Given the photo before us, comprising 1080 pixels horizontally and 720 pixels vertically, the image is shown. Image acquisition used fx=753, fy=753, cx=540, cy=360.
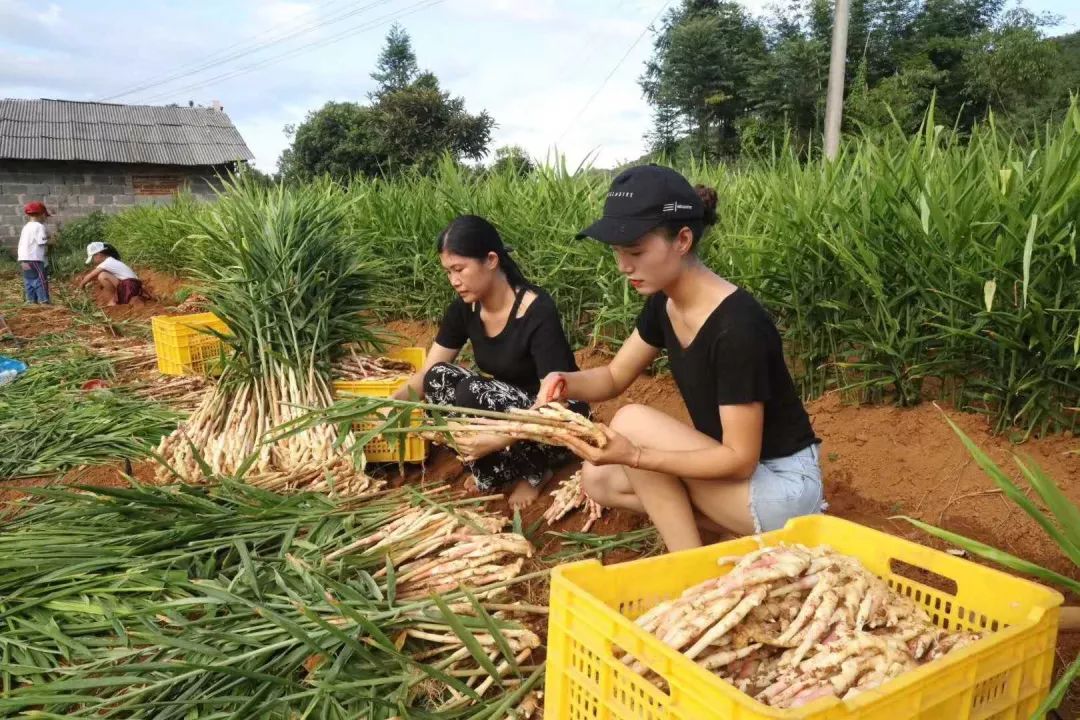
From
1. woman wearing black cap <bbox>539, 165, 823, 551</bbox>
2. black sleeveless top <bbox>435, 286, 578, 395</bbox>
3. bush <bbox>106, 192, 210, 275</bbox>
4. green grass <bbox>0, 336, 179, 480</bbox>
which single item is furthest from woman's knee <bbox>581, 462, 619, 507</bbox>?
bush <bbox>106, 192, 210, 275</bbox>

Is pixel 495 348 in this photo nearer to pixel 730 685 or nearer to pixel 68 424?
pixel 730 685

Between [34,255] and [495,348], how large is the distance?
8293 millimetres

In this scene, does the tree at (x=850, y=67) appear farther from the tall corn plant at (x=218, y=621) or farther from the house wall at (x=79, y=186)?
the tall corn plant at (x=218, y=621)

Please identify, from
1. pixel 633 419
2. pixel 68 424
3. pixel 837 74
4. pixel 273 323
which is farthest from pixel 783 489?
pixel 837 74

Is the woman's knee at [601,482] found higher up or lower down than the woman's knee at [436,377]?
lower down

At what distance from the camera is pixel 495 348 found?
8.98ft

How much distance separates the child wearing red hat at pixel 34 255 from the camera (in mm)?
8664

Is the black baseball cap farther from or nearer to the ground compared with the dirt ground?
farther from the ground

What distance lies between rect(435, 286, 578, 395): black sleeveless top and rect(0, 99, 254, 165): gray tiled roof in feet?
51.5

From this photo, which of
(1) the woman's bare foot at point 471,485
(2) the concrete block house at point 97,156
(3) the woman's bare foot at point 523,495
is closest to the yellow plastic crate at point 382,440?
(1) the woman's bare foot at point 471,485

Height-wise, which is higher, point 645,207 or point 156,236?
point 156,236

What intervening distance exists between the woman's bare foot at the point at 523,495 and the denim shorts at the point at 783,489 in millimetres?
1054

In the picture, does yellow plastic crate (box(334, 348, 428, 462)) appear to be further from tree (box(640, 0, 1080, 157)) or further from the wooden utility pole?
tree (box(640, 0, 1080, 157))

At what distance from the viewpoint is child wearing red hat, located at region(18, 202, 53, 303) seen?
8664 millimetres
